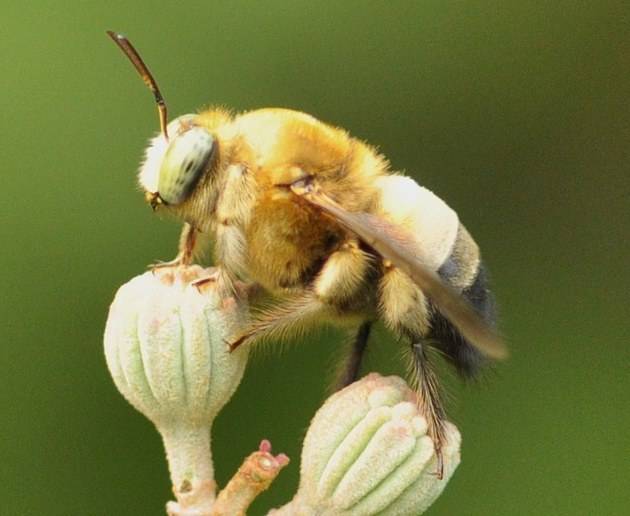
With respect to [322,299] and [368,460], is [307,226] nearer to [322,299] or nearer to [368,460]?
[322,299]

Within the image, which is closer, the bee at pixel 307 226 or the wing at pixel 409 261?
the wing at pixel 409 261

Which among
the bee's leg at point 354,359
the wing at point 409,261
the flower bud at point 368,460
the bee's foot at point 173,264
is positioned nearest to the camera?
the wing at point 409,261

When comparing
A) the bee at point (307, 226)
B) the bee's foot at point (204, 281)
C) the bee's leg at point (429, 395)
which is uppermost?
the bee at point (307, 226)

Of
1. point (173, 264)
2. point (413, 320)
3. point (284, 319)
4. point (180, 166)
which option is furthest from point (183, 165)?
point (413, 320)

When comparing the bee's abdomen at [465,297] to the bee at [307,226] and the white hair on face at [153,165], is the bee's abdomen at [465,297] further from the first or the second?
the white hair on face at [153,165]

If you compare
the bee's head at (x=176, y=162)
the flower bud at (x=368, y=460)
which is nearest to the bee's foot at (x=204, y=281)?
the bee's head at (x=176, y=162)
